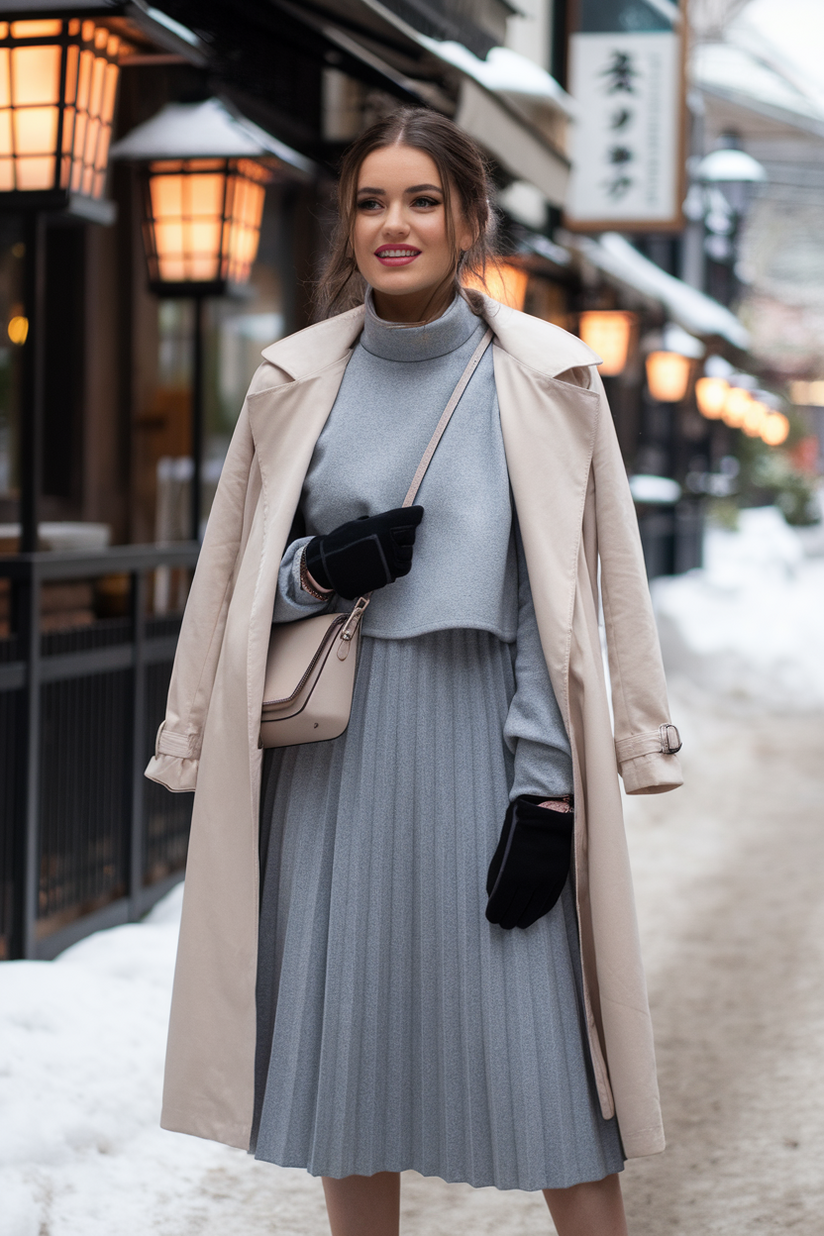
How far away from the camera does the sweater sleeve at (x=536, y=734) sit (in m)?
2.13

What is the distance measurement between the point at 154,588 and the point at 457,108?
241cm

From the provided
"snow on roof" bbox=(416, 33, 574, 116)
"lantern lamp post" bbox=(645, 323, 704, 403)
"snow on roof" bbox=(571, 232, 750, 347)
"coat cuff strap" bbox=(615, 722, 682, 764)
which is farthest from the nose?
"lantern lamp post" bbox=(645, 323, 704, 403)

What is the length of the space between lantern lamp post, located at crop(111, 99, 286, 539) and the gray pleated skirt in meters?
3.25

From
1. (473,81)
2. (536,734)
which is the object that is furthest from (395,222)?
(473,81)

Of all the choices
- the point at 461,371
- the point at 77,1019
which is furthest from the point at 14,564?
the point at 461,371

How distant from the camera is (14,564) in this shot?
398 centimetres

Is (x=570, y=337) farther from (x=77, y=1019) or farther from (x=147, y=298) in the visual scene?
(x=147, y=298)

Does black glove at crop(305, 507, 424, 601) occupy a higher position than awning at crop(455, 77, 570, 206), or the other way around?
awning at crop(455, 77, 570, 206)

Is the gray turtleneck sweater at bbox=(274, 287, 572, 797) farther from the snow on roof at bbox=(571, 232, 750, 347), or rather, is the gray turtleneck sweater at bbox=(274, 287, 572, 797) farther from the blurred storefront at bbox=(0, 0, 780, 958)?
the snow on roof at bbox=(571, 232, 750, 347)

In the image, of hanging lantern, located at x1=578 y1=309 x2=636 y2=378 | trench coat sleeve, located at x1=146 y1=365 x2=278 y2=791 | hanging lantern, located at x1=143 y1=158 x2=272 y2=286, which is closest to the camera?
trench coat sleeve, located at x1=146 y1=365 x2=278 y2=791

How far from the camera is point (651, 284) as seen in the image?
12977 mm

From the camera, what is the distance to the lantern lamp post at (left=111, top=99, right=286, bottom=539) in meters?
4.88

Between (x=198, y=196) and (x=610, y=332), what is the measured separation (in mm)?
6949

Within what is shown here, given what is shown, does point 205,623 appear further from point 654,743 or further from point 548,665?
point 654,743
